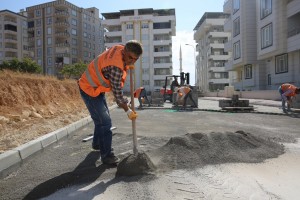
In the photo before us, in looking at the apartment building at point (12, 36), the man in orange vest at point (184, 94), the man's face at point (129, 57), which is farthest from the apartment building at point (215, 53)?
the man's face at point (129, 57)

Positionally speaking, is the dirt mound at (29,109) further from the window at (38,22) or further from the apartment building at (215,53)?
the window at (38,22)

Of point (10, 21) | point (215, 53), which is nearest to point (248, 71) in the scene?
point (215, 53)

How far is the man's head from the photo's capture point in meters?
4.32

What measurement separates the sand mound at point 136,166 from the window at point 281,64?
89.0 ft

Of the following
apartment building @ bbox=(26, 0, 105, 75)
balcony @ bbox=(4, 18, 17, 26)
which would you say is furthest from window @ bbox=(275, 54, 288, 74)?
balcony @ bbox=(4, 18, 17, 26)

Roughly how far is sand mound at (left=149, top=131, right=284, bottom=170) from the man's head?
4.85 ft

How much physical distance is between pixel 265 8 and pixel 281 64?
18.8 feet

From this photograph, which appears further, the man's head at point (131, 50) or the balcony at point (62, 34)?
the balcony at point (62, 34)

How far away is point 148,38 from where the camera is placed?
7425 cm

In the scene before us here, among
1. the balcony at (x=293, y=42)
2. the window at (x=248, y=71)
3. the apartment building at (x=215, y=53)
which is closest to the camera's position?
the balcony at (x=293, y=42)

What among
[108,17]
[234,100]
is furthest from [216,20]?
[234,100]

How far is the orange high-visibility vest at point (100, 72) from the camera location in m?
4.33

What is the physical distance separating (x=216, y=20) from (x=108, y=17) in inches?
1006

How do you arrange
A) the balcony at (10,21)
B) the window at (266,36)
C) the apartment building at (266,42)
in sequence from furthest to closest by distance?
the balcony at (10,21), the window at (266,36), the apartment building at (266,42)
